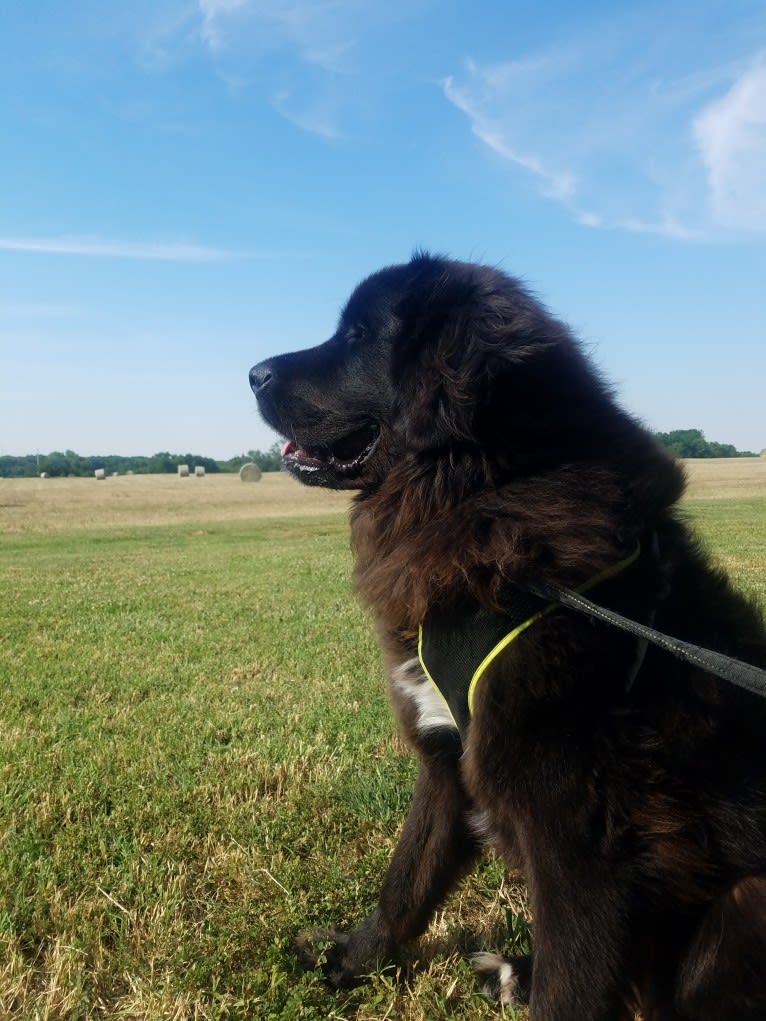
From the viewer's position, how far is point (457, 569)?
2.31 metres

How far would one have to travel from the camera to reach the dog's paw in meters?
2.42

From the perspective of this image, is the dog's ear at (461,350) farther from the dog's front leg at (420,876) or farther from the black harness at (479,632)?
the dog's front leg at (420,876)

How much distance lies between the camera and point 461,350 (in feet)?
8.26

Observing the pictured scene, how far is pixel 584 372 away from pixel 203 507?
33814mm

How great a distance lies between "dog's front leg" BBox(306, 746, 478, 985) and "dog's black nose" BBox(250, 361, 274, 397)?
162 cm

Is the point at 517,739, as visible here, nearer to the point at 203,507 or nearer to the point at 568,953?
the point at 568,953

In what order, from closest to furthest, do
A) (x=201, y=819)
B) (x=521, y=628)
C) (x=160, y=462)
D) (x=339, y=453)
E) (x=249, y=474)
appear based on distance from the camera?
(x=521, y=628), (x=339, y=453), (x=201, y=819), (x=249, y=474), (x=160, y=462)

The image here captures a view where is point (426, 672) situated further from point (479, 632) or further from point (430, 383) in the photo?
point (430, 383)

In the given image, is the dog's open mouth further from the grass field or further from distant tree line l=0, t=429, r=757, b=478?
distant tree line l=0, t=429, r=757, b=478

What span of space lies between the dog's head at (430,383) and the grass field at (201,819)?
623 millimetres

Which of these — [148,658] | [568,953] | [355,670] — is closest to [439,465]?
[568,953]

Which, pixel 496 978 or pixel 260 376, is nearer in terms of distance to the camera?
pixel 496 978

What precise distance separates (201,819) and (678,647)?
2.19 m

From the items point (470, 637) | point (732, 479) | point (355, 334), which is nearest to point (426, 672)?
point (470, 637)
